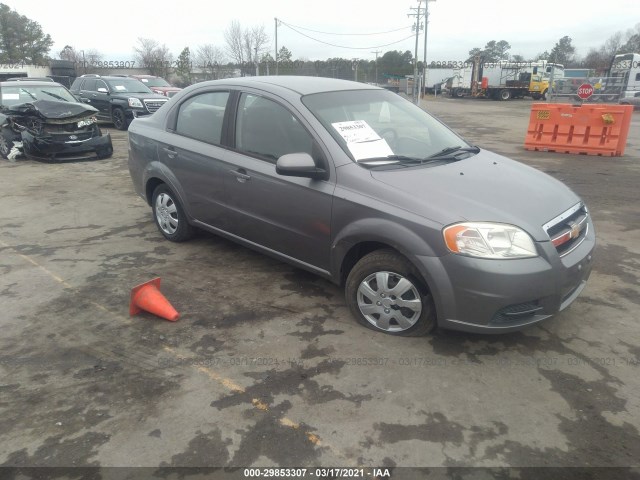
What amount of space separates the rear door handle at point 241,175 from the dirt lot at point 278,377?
931 millimetres

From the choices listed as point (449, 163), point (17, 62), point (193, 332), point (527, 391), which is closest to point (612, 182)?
point (449, 163)

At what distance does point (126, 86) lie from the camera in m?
15.1

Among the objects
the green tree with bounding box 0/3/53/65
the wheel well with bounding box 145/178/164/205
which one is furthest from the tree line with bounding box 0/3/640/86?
the wheel well with bounding box 145/178/164/205

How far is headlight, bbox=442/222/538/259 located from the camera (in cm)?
290

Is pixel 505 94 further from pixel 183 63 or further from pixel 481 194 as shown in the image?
pixel 481 194

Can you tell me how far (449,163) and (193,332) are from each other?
234 centimetres

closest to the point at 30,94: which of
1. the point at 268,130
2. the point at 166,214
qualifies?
the point at 166,214

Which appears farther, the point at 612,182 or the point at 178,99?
the point at 612,182

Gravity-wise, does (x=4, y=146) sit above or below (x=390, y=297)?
below

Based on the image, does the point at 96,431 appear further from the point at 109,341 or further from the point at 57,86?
A: the point at 57,86

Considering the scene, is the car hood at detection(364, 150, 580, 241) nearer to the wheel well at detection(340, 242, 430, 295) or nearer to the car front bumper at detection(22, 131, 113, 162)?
the wheel well at detection(340, 242, 430, 295)

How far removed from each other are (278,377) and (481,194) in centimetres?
179

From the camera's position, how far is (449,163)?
12.2 ft

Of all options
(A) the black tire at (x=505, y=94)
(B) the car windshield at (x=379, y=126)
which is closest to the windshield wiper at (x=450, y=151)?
(B) the car windshield at (x=379, y=126)
